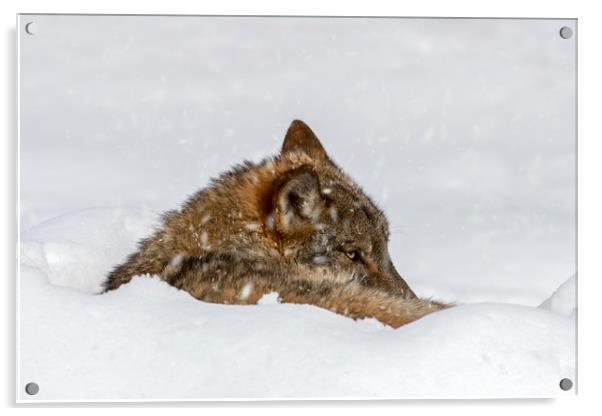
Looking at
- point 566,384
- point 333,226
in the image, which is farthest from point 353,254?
point 566,384

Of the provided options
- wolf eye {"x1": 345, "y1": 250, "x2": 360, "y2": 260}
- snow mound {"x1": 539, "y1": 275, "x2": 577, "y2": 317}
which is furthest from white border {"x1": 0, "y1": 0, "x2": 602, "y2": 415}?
wolf eye {"x1": 345, "y1": 250, "x2": 360, "y2": 260}

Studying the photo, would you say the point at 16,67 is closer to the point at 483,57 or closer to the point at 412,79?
the point at 412,79

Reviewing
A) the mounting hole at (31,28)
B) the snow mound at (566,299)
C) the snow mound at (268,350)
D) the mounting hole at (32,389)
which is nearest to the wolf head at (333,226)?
the snow mound at (268,350)

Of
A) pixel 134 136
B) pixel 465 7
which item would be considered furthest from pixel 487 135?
pixel 134 136

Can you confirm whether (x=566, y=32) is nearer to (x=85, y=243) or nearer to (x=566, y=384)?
(x=566, y=384)

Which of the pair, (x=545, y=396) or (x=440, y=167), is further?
(x=440, y=167)
